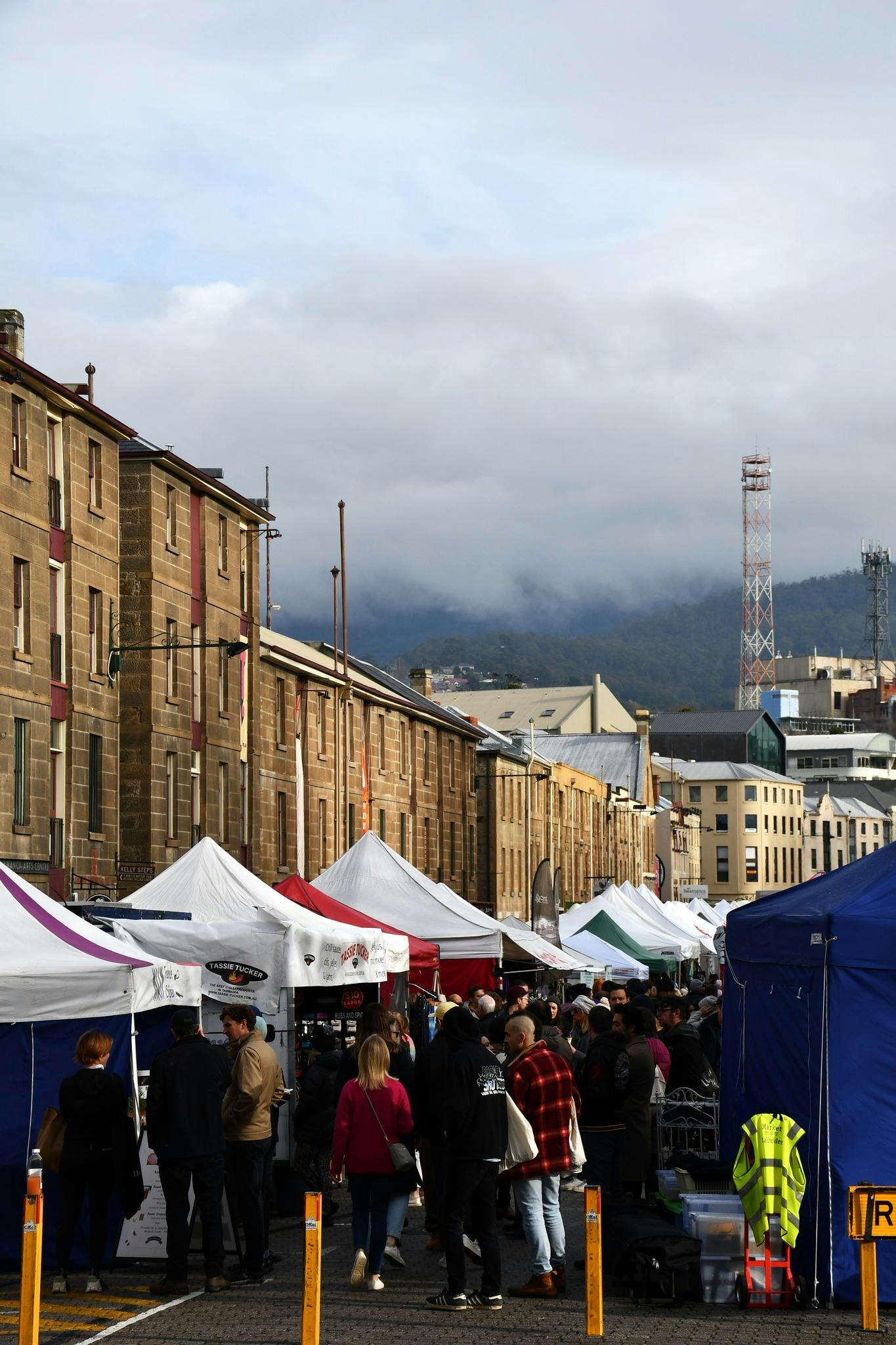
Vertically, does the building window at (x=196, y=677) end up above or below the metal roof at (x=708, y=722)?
below

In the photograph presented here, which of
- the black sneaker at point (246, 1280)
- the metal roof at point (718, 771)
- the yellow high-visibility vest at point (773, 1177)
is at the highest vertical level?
the metal roof at point (718, 771)

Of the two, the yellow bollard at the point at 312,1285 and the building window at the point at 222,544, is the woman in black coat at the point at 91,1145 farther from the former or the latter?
the building window at the point at 222,544

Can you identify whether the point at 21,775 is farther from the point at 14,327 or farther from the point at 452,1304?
the point at 452,1304

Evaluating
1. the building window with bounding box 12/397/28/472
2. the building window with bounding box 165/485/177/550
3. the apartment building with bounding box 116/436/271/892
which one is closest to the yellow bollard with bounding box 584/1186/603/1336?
the building window with bounding box 12/397/28/472

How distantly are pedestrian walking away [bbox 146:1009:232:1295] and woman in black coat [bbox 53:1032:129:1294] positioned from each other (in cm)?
26

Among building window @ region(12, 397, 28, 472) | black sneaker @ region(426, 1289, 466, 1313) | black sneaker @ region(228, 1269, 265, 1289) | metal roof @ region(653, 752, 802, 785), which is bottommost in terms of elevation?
black sneaker @ region(228, 1269, 265, 1289)

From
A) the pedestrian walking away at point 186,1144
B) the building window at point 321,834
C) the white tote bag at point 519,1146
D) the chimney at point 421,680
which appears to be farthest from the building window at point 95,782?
the chimney at point 421,680

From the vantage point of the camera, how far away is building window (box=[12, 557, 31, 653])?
3262cm

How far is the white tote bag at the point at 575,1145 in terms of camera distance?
12.8 m

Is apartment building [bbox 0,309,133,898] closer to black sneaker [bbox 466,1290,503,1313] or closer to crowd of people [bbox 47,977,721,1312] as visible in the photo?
crowd of people [bbox 47,977,721,1312]

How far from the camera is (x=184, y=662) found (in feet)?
135

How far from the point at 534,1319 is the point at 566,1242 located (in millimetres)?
3697

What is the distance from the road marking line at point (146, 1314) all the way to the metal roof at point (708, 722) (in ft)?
458

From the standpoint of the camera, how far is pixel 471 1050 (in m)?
12.4
